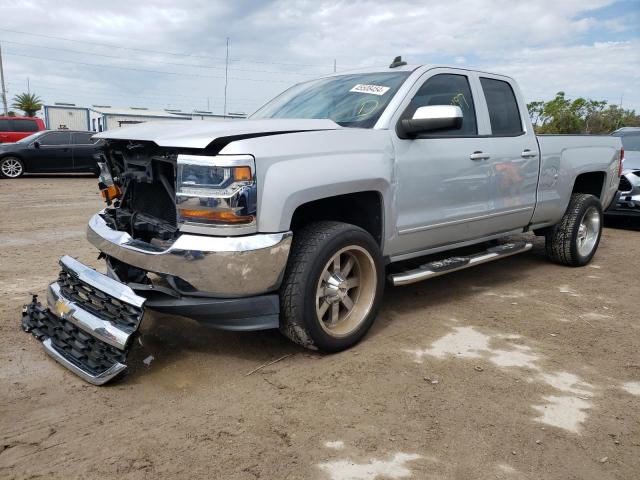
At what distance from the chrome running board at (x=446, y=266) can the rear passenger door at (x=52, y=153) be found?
1332 centimetres

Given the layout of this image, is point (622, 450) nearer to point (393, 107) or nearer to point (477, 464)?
point (477, 464)

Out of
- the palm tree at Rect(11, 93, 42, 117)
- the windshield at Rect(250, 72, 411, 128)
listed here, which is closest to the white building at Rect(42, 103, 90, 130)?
the palm tree at Rect(11, 93, 42, 117)

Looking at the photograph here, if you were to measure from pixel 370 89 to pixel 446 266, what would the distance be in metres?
1.45

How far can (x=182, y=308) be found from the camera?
2.97 metres

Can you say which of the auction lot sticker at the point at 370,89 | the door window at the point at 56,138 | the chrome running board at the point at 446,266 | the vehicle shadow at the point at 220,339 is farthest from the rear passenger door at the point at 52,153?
the chrome running board at the point at 446,266

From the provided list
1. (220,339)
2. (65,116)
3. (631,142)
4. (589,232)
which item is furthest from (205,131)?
(65,116)

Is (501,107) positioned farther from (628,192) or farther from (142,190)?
(628,192)

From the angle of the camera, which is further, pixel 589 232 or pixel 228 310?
pixel 589 232

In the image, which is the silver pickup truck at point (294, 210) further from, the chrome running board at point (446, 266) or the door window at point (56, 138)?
the door window at point (56, 138)

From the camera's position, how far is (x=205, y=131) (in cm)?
293

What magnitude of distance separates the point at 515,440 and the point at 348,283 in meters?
1.41

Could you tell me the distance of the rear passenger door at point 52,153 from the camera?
14492 mm

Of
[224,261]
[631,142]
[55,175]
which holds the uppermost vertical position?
[631,142]

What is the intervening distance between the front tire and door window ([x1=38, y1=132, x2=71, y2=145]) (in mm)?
13739
